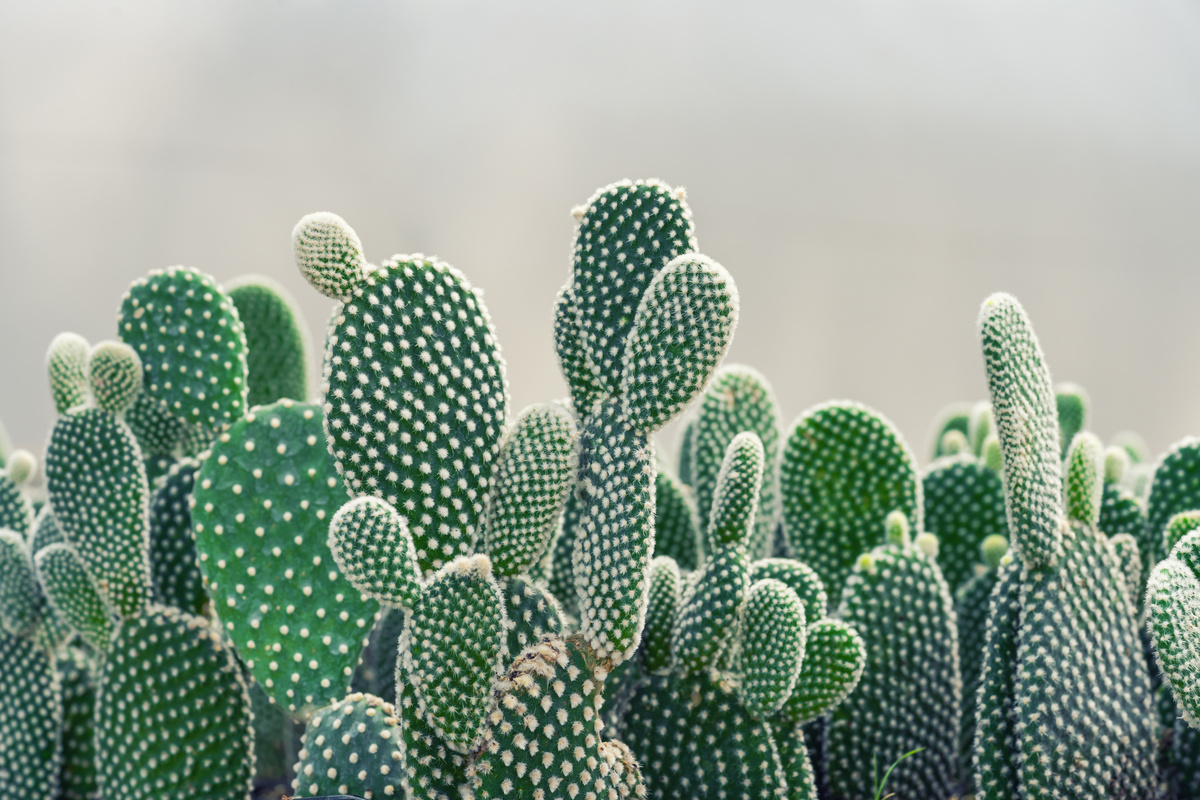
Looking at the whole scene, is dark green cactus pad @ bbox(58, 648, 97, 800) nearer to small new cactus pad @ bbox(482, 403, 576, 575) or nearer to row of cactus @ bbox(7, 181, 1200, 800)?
row of cactus @ bbox(7, 181, 1200, 800)

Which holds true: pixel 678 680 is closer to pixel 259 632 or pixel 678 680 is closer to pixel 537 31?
pixel 259 632

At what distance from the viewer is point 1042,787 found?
→ 35.3 inches

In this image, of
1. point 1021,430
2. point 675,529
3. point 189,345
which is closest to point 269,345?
point 189,345

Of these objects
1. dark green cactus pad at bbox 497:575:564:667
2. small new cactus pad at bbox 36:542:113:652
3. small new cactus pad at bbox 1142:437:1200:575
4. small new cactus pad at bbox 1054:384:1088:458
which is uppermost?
small new cactus pad at bbox 1054:384:1088:458

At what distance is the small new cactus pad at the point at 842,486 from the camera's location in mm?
1196

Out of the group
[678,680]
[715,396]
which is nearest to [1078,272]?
[715,396]

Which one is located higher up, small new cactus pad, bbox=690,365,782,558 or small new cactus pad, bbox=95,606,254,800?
small new cactus pad, bbox=690,365,782,558

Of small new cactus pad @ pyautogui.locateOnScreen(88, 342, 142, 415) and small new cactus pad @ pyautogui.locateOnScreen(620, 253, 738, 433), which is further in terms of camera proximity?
small new cactus pad @ pyautogui.locateOnScreen(88, 342, 142, 415)

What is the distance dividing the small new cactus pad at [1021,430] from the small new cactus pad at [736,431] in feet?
1.22

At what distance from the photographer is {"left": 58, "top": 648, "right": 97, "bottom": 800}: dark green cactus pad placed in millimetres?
1131

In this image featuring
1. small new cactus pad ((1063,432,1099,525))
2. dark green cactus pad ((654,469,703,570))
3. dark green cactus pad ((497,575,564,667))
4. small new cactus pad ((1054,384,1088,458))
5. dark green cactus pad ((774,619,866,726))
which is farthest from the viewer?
small new cactus pad ((1054,384,1088,458))

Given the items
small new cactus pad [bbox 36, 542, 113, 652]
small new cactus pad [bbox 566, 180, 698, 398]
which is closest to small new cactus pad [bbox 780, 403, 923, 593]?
small new cactus pad [bbox 566, 180, 698, 398]

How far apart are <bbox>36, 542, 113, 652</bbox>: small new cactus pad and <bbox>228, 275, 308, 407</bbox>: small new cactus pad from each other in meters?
0.37

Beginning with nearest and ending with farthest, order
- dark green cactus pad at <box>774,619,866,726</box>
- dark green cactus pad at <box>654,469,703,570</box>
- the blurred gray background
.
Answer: dark green cactus pad at <box>774,619,866,726</box>, dark green cactus pad at <box>654,469,703,570</box>, the blurred gray background
